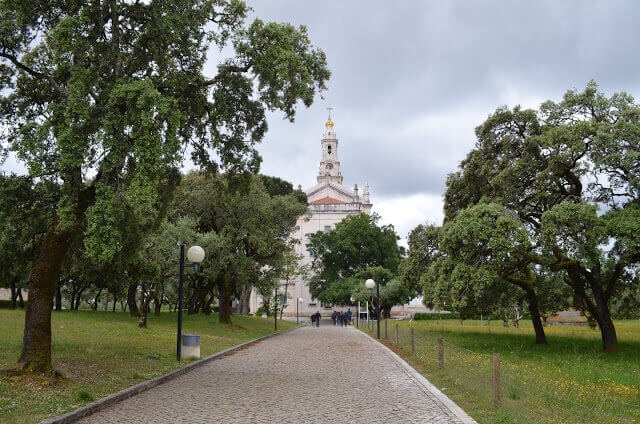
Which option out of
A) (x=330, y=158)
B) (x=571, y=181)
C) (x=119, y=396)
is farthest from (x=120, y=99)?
(x=330, y=158)

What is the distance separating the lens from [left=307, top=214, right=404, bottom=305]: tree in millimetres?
59219

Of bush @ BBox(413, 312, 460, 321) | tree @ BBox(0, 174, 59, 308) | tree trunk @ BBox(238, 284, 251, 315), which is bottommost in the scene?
bush @ BBox(413, 312, 460, 321)

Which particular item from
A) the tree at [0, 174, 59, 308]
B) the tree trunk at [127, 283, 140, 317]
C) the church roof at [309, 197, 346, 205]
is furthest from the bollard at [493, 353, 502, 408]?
the church roof at [309, 197, 346, 205]

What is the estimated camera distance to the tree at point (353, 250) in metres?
59.2

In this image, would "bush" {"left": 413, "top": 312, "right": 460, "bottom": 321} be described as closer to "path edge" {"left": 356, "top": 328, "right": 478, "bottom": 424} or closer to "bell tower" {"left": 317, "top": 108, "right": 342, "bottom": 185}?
"bell tower" {"left": 317, "top": 108, "right": 342, "bottom": 185}

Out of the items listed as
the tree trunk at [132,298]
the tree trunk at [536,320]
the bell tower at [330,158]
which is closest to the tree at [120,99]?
the tree trunk at [536,320]

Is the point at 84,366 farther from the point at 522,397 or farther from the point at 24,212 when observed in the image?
the point at 522,397

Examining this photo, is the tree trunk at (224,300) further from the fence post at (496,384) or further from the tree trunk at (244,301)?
the fence post at (496,384)

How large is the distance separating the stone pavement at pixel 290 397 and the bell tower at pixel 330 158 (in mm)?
72875

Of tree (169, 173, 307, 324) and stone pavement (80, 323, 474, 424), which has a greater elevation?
tree (169, 173, 307, 324)

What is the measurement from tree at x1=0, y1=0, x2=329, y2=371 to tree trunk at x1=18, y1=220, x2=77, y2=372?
2cm

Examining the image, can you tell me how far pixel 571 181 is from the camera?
1920 centimetres

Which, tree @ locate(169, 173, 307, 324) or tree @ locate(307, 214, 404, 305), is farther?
tree @ locate(307, 214, 404, 305)

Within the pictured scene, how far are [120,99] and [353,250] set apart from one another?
165 ft
